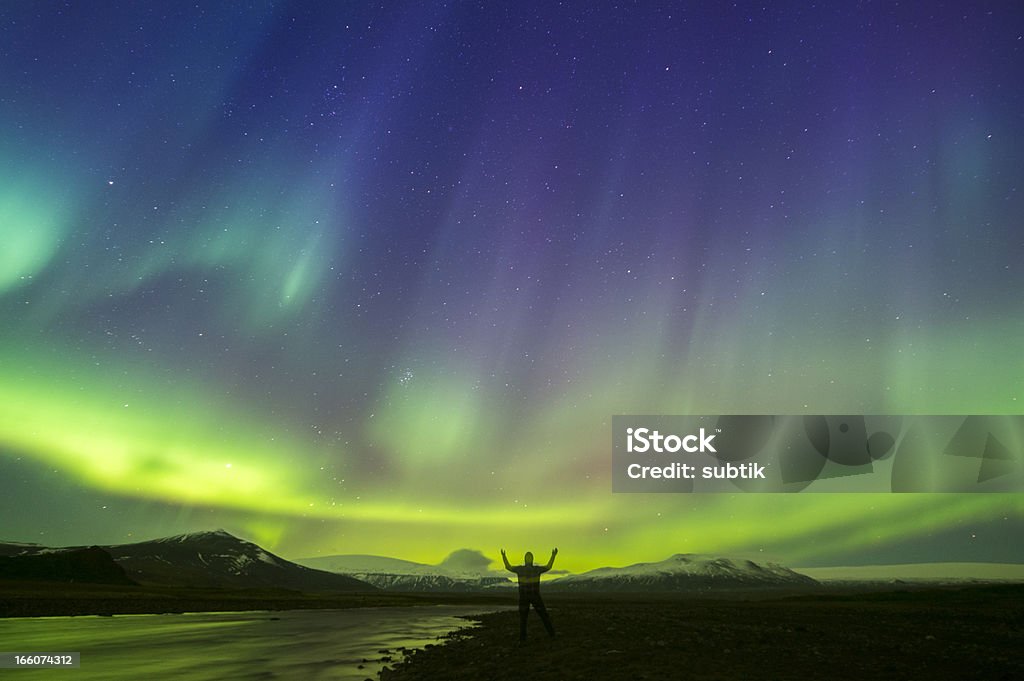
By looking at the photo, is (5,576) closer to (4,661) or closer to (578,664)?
(4,661)

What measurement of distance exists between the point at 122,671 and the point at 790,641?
71.4 feet

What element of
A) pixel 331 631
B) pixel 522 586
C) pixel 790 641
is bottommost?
pixel 331 631

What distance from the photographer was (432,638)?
30250mm

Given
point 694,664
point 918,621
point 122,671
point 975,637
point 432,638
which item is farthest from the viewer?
point 918,621

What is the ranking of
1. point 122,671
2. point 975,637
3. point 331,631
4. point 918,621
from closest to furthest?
point 122,671, point 975,637, point 918,621, point 331,631

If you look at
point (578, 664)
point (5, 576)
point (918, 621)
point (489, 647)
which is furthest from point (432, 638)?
point (5, 576)

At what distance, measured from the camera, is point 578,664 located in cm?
1706

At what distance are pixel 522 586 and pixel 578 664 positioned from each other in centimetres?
324

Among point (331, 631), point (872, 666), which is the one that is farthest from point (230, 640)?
point (872, 666)

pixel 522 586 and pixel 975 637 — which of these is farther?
pixel 975 637

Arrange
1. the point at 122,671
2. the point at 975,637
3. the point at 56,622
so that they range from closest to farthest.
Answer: the point at 122,671 → the point at 975,637 → the point at 56,622

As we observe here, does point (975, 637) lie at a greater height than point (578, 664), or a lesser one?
lesser

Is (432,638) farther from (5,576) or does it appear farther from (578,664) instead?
(5,576)

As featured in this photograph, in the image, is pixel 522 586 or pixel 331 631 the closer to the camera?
pixel 522 586
